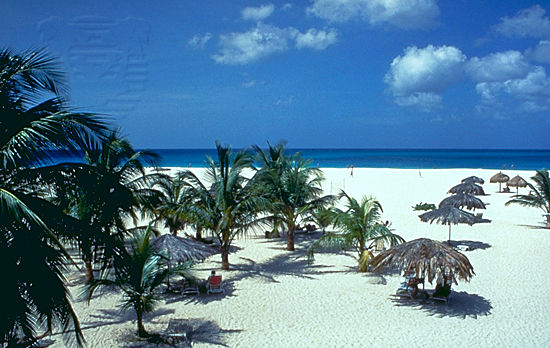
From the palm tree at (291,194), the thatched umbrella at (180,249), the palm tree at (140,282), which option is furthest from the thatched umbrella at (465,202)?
the palm tree at (140,282)

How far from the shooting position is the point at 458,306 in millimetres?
8594

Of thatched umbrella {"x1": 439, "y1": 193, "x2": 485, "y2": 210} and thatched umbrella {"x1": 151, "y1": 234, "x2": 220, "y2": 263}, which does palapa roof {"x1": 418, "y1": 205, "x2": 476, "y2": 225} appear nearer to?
thatched umbrella {"x1": 439, "y1": 193, "x2": 485, "y2": 210}

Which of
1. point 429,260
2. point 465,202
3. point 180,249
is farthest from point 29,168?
point 465,202

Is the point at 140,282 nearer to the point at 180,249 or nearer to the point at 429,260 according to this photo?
the point at 180,249

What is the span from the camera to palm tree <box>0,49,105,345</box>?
4.23 metres

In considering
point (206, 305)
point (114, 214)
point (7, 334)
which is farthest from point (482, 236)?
point (7, 334)

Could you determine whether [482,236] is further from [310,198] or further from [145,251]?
[145,251]

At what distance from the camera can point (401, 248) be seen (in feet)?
29.3

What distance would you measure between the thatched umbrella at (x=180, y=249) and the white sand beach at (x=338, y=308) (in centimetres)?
93

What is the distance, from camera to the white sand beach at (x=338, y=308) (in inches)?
280

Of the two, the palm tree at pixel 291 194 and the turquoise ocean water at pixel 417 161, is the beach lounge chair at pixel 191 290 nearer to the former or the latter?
the palm tree at pixel 291 194

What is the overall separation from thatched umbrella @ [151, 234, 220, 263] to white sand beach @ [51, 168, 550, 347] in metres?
0.93

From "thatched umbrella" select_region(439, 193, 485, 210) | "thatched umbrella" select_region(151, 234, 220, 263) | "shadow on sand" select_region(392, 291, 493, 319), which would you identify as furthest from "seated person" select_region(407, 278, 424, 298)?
"thatched umbrella" select_region(439, 193, 485, 210)

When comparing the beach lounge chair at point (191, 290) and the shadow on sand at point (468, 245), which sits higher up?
the shadow on sand at point (468, 245)
